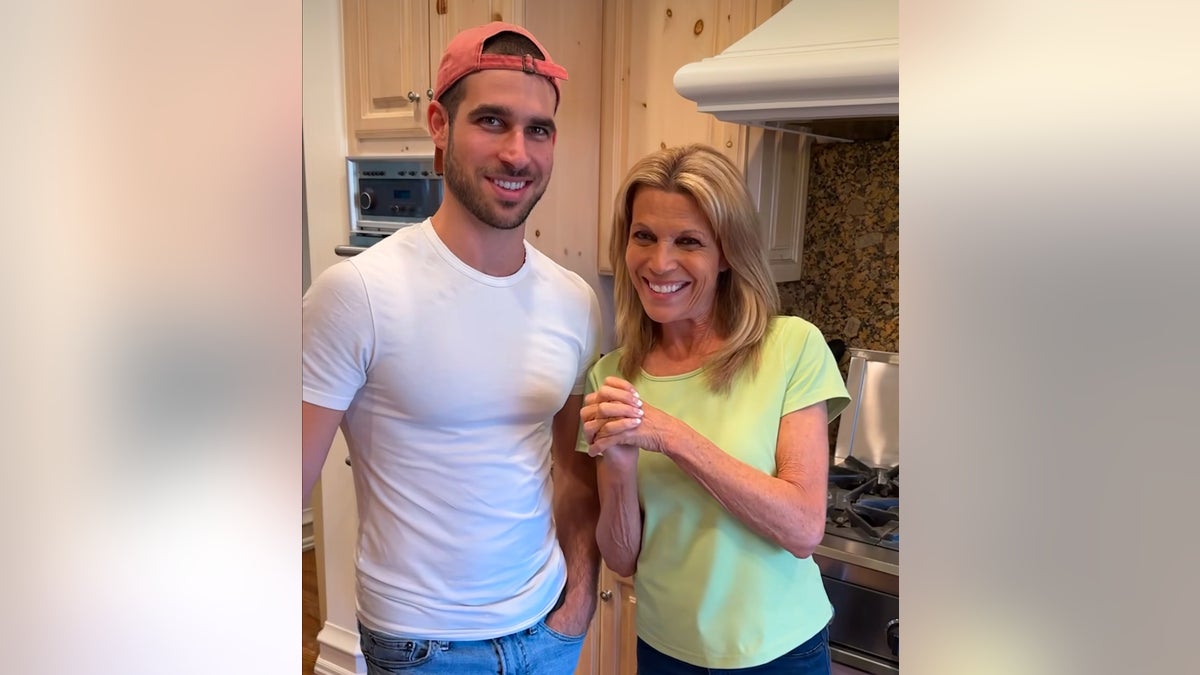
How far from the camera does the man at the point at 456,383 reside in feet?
Result: 2.48

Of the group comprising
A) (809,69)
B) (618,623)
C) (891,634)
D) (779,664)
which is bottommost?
(618,623)

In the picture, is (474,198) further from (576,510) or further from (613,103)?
(613,103)

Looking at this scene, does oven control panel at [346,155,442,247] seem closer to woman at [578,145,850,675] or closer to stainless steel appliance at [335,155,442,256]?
stainless steel appliance at [335,155,442,256]

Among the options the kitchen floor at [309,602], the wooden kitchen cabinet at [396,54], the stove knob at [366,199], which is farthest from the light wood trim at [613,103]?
the kitchen floor at [309,602]

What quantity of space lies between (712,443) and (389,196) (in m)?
1.06

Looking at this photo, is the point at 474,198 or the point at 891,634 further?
the point at 891,634

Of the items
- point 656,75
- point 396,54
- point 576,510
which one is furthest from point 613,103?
point 576,510

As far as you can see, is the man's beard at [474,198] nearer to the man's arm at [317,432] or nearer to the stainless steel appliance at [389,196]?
the man's arm at [317,432]

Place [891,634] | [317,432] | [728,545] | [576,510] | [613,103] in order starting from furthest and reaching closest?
1. [613,103]
2. [891,634]
3. [576,510]
4. [728,545]
5. [317,432]

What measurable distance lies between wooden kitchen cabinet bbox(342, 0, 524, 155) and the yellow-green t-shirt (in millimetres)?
990

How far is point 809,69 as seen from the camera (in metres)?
1.17

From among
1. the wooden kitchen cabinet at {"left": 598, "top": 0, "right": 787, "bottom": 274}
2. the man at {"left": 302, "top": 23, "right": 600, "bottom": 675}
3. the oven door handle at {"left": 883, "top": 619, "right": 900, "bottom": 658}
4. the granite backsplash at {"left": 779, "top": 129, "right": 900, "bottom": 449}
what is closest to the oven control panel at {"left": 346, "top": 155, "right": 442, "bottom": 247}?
the wooden kitchen cabinet at {"left": 598, "top": 0, "right": 787, "bottom": 274}
